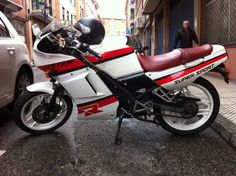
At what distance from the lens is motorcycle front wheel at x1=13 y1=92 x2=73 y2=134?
12.8 feet

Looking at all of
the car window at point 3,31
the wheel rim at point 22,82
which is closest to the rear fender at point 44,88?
the wheel rim at point 22,82

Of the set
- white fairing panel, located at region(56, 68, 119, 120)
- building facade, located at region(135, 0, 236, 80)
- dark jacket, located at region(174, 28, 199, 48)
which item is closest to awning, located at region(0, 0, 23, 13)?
building facade, located at region(135, 0, 236, 80)

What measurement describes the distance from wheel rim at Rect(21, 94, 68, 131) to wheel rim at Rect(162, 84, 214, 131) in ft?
4.18

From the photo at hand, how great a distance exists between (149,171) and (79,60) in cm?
142

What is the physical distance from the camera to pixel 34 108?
158 inches

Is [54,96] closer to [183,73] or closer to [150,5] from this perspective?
[183,73]

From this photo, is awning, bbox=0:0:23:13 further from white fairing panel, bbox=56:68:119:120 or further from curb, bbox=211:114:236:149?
curb, bbox=211:114:236:149

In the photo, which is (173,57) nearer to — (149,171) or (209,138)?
(209,138)

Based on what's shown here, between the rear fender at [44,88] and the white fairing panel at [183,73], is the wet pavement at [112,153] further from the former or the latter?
the white fairing panel at [183,73]

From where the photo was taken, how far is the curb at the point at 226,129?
3701mm

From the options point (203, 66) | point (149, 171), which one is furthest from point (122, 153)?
point (203, 66)

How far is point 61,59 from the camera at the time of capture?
362cm

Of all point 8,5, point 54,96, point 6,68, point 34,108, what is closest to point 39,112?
point 34,108

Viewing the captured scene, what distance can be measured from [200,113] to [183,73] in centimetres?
62
